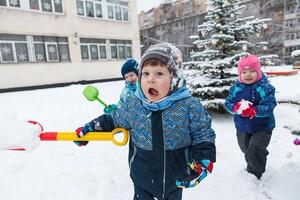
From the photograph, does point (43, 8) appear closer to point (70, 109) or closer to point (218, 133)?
point (70, 109)

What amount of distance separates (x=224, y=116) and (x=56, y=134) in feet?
16.0

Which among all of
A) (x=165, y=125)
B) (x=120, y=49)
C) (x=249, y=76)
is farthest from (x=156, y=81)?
(x=120, y=49)

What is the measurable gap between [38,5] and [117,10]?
21.0ft

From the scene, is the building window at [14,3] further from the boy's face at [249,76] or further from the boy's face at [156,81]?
the boy's face at [156,81]

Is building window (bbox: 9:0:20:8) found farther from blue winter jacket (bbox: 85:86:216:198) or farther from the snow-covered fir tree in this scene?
blue winter jacket (bbox: 85:86:216:198)

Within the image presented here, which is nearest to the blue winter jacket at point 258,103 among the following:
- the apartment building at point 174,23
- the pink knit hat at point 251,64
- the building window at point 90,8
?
the pink knit hat at point 251,64

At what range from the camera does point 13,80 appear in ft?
45.6

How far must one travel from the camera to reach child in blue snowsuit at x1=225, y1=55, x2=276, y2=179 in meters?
2.81

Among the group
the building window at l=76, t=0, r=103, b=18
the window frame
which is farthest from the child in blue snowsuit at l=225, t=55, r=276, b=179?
the building window at l=76, t=0, r=103, b=18

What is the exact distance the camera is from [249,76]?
115 inches

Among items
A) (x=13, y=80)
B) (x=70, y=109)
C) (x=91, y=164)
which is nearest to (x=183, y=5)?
(x=13, y=80)

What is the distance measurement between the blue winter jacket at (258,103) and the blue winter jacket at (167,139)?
1325 mm

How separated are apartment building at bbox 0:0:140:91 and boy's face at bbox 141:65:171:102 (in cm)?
1399

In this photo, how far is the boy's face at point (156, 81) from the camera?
1.72 m
